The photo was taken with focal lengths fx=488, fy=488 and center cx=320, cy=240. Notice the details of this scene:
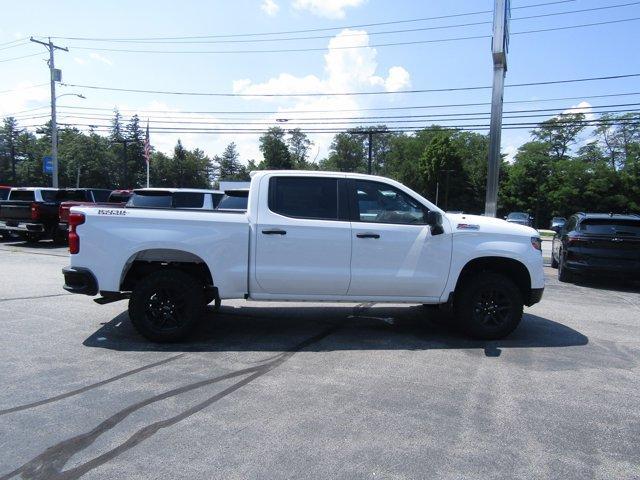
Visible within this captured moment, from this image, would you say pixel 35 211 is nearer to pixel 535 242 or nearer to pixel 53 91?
pixel 535 242

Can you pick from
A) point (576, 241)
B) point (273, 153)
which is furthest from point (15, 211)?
point (273, 153)

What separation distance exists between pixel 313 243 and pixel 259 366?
1.57 m

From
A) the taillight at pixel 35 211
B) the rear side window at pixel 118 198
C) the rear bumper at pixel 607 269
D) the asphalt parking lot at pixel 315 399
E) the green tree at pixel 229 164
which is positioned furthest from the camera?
the green tree at pixel 229 164

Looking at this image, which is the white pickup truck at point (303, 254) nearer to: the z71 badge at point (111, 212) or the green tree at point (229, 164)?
the z71 badge at point (111, 212)

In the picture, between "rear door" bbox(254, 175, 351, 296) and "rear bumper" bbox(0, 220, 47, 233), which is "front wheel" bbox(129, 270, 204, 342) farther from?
"rear bumper" bbox(0, 220, 47, 233)

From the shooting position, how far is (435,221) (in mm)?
→ 5934

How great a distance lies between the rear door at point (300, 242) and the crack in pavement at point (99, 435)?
4.23ft

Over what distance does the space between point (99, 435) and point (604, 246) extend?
35.7ft

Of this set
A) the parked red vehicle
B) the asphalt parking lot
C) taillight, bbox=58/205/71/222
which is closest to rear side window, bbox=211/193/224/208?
the parked red vehicle

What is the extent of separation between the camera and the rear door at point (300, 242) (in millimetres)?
5836

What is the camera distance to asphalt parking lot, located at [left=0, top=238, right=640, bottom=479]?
330cm

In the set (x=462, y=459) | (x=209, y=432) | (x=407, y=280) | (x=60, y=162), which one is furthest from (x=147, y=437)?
(x=60, y=162)

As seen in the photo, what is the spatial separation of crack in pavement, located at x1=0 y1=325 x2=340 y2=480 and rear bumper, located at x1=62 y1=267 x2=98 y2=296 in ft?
6.72

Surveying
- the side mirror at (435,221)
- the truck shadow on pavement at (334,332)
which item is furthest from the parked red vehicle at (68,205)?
the side mirror at (435,221)
